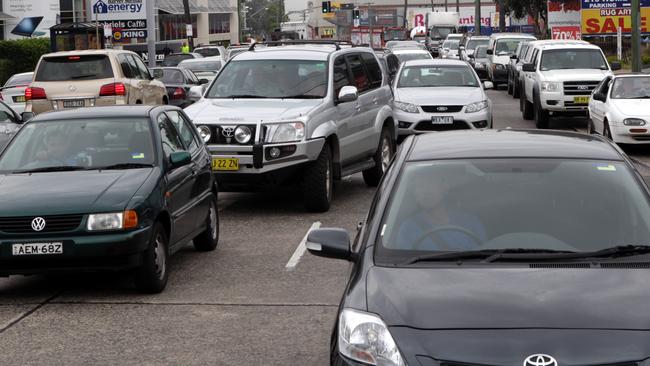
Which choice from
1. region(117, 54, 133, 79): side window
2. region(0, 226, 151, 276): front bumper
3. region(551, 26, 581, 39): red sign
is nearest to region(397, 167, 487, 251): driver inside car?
region(0, 226, 151, 276): front bumper

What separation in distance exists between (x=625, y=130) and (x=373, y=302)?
1586 centimetres

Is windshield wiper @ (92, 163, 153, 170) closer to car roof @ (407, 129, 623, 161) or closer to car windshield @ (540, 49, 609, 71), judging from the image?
car roof @ (407, 129, 623, 161)

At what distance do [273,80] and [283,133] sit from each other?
1.44 meters

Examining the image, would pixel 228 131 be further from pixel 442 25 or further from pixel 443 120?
pixel 442 25

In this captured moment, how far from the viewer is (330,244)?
5.99 metres

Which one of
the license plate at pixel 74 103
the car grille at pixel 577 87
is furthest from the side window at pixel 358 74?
the car grille at pixel 577 87

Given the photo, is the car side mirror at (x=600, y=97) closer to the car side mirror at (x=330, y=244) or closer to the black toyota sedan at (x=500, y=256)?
the black toyota sedan at (x=500, y=256)

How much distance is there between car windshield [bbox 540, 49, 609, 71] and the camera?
2734 centimetres

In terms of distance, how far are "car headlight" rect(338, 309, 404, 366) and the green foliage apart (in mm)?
52056

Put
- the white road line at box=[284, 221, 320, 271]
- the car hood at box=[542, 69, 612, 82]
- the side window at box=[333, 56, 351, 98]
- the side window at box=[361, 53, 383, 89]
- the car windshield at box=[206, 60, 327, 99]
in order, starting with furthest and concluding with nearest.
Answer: the car hood at box=[542, 69, 612, 82]
the side window at box=[361, 53, 383, 89]
the side window at box=[333, 56, 351, 98]
the car windshield at box=[206, 60, 327, 99]
the white road line at box=[284, 221, 320, 271]

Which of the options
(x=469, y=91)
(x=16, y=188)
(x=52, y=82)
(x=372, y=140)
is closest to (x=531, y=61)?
(x=469, y=91)

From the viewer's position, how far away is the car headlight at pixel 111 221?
8938 millimetres

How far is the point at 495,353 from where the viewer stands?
4613 mm

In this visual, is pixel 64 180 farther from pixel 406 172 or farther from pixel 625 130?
pixel 625 130
